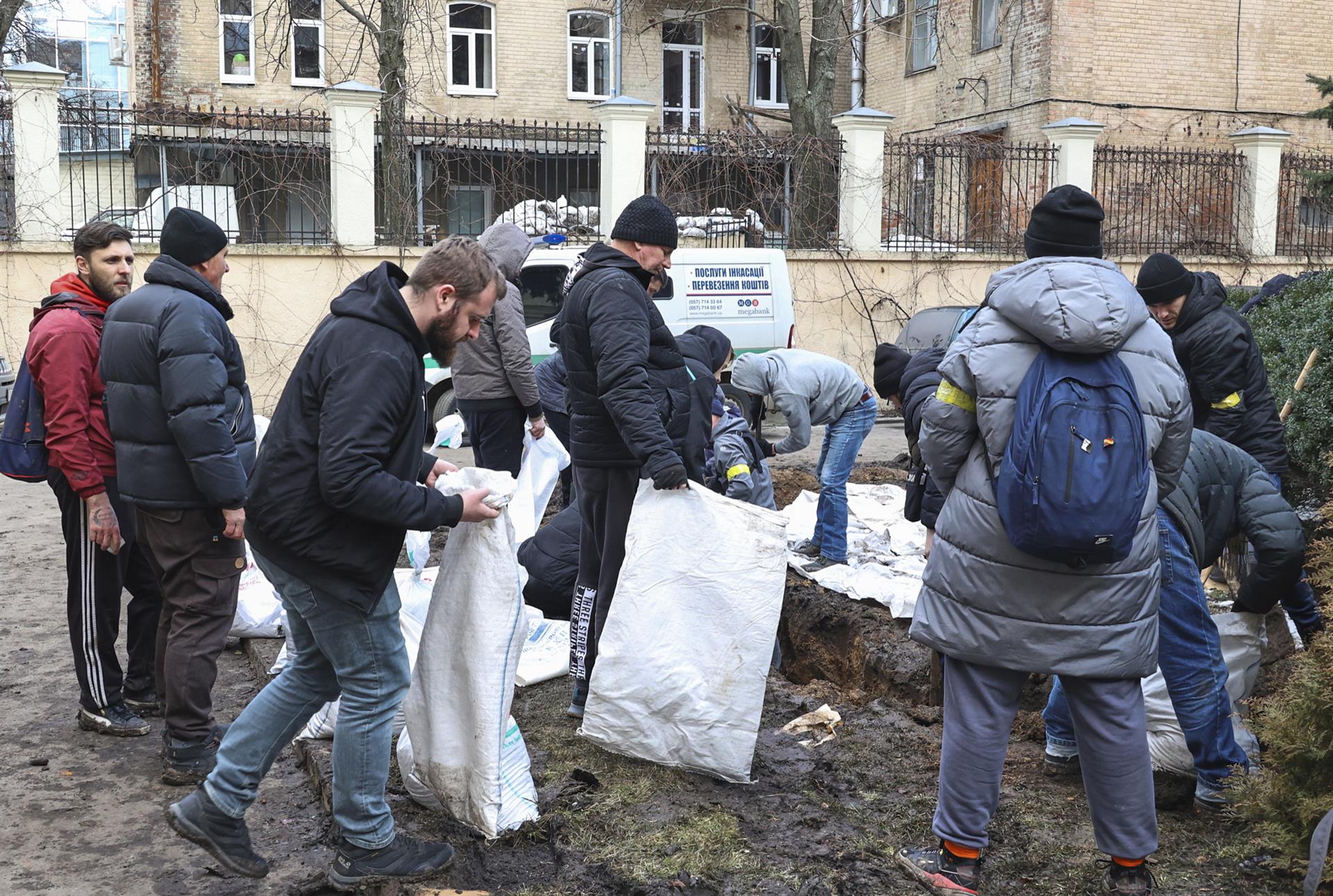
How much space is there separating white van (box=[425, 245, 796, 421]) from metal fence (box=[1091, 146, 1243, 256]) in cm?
609

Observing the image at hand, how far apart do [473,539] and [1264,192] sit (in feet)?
54.5

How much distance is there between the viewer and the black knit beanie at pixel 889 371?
5.65 meters

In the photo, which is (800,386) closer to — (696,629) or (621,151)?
(696,629)

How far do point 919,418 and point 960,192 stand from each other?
12147 millimetres

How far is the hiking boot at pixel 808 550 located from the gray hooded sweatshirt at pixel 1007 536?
3.82 meters

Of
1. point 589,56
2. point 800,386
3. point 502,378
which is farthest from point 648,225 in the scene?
point 589,56

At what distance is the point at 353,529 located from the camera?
309 centimetres

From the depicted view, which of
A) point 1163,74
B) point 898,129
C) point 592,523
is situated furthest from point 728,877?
point 898,129

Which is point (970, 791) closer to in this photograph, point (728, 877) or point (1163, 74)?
point (728, 877)

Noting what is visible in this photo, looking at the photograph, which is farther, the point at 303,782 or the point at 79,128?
the point at 79,128

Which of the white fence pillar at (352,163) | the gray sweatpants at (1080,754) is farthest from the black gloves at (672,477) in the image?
the white fence pillar at (352,163)

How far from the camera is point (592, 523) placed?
14.5 feet

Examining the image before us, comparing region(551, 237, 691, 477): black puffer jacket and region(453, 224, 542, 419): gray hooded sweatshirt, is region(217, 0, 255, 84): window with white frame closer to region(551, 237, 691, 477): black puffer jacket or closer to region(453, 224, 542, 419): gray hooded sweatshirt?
region(453, 224, 542, 419): gray hooded sweatshirt

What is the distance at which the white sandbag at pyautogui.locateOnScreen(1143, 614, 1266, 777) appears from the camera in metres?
3.80
